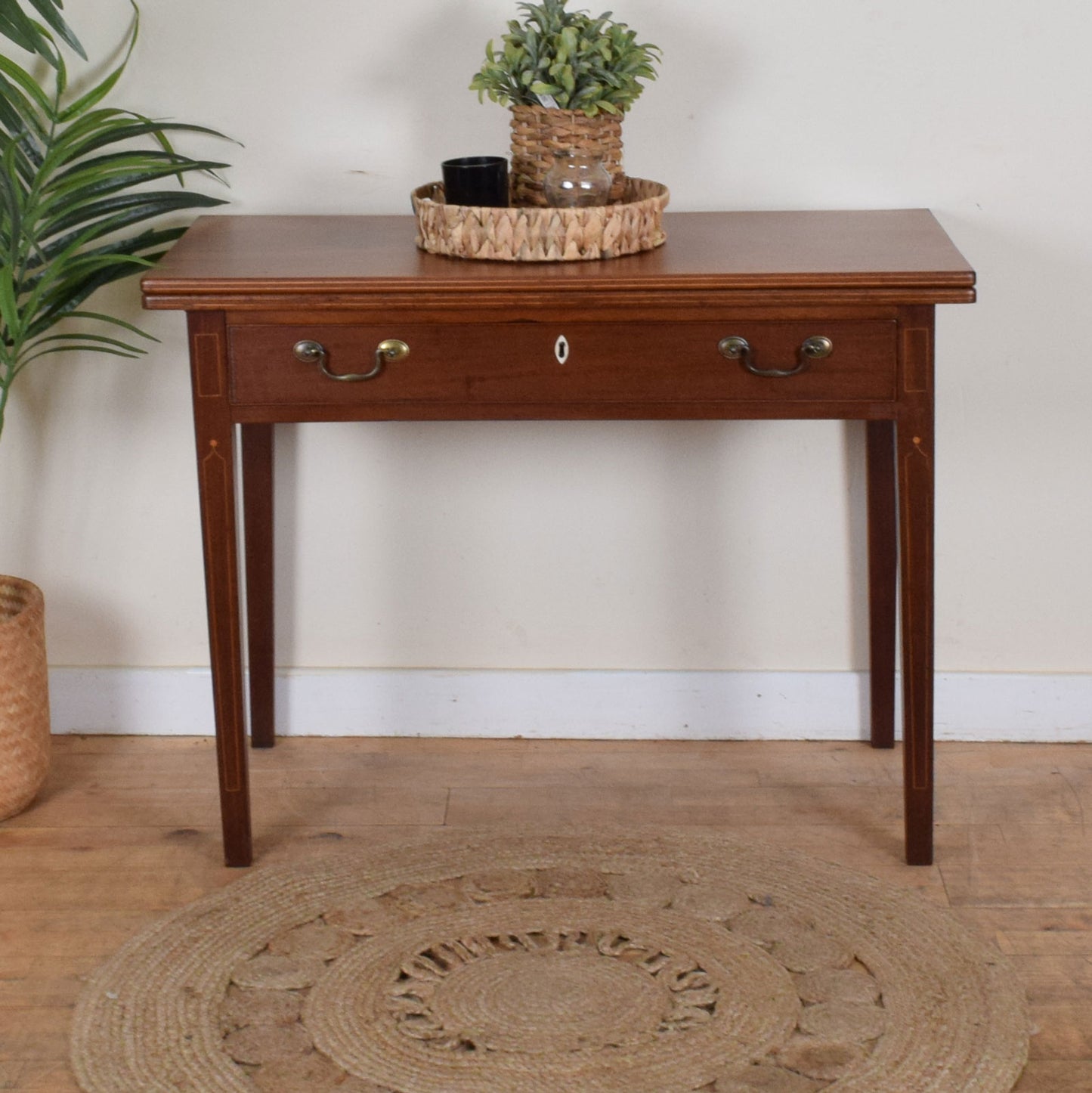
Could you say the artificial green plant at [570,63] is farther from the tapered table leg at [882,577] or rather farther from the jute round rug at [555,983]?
the jute round rug at [555,983]

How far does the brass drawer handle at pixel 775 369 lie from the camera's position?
1.94 m

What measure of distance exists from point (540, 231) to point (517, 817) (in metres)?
0.88

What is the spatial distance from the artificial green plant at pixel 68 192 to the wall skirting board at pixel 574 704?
0.58 metres

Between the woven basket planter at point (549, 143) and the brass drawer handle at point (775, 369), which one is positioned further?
the woven basket planter at point (549, 143)

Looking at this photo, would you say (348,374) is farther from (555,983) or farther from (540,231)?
(555,983)

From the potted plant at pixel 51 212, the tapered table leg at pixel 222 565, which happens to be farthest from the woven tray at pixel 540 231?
the potted plant at pixel 51 212

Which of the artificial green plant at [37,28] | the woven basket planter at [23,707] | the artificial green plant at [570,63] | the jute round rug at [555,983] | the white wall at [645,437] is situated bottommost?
the jute round rug at [555,983]

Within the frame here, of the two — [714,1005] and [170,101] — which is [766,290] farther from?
[170,101]

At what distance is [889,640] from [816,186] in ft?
2.40

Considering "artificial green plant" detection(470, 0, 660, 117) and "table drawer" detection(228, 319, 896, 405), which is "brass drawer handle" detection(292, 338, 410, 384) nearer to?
"table drawer" detection(228, 319, 896, 405)

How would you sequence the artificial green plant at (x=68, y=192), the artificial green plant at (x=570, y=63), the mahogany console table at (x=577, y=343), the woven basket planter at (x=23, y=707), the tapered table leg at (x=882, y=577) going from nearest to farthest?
the mahogany console table at (x=577, y=343)
the artificial green plant at (x=570, y=63)
the artificial green plant at (x=68, y=192)
the woven basket planter at (x=23, y=707)
the tapered table leg at (x=882, y=577)

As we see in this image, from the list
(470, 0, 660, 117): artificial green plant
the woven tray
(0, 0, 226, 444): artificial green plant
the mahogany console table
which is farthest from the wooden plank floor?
(470, 0, 660, 117): artificial green plant

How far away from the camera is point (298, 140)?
2.38 metres

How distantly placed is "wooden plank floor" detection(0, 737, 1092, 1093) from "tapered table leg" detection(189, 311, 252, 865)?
0.11 metres
